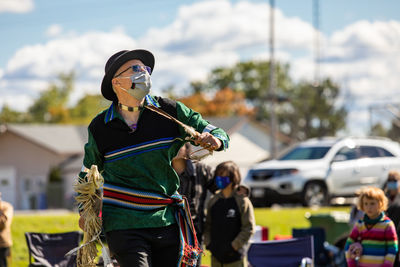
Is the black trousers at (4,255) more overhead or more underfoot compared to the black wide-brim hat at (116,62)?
more underfoot

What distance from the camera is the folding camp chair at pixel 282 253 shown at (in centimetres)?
748

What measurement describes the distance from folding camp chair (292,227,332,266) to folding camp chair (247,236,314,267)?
7.06 feet

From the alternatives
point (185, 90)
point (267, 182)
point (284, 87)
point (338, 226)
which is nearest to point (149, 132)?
point (338, 226)

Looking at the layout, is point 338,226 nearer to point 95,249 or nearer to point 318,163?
point 318,163

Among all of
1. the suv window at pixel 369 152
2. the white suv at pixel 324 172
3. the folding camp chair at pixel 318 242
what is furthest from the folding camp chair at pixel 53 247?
the suv window at pixel 369 152

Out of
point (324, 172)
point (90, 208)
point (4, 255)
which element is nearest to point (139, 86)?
point (90, 208)

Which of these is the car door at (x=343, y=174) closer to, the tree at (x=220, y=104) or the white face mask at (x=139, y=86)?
the white face mask at (x=139, y=86)

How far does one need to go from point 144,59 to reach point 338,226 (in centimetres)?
718

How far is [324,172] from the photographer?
17.1m

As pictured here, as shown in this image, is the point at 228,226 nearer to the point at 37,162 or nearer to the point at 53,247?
the point at 53,247

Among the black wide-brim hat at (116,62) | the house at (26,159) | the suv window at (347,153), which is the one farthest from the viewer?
the house at (26,159)

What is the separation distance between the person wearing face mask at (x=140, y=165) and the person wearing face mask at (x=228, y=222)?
8.77 ft

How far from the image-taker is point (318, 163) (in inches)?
679

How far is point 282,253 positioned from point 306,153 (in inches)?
417
